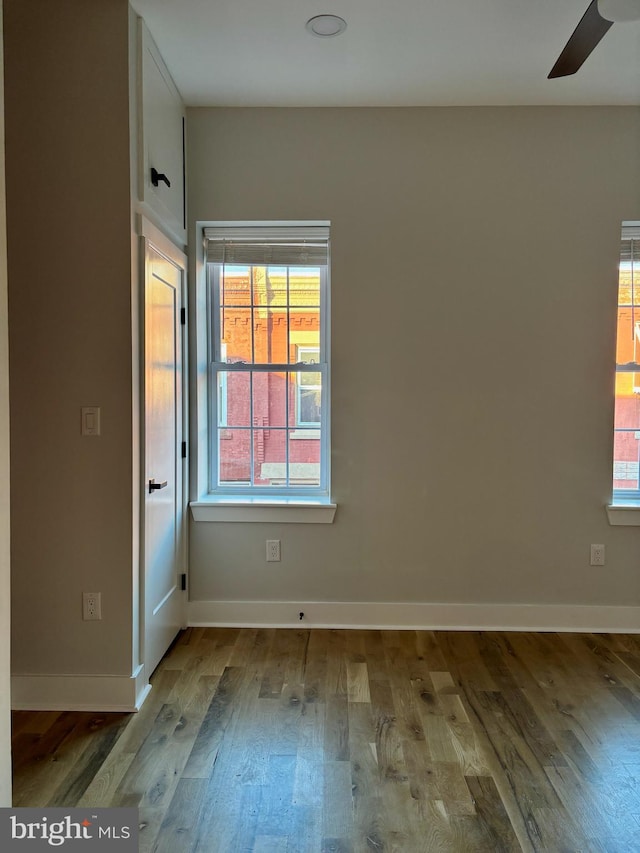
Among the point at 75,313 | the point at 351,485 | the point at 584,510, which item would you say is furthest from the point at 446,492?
the point at 75,313

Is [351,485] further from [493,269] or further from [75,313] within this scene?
[75,313]

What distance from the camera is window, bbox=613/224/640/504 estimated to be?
313 centimetres

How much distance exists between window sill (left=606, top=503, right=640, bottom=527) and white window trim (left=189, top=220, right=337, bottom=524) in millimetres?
1523

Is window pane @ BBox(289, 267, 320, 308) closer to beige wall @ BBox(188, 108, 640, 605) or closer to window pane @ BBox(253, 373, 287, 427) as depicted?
beige wall @ BBox(188, 108, 640, 605)

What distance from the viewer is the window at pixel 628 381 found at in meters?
3.13

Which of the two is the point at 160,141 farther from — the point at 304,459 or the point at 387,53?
the point at 304,459

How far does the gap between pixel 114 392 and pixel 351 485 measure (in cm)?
139

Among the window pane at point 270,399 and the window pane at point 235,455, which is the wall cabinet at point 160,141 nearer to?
the window pane at point 270,399

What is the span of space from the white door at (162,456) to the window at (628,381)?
97.1 inches

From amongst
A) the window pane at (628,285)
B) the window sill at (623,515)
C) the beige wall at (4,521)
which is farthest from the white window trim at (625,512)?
the beige wall at (4,521)

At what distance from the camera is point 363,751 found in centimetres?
199

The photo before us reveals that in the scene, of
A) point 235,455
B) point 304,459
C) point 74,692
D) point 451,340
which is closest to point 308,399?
point 304,459

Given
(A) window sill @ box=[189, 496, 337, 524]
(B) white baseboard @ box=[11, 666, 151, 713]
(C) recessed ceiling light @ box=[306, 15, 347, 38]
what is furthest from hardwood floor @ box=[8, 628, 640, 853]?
(C) recessed ceiling light @ box=[306, 15, 347, 38]

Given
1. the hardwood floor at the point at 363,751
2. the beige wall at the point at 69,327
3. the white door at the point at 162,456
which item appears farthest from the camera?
the white door at the point at 162,456
